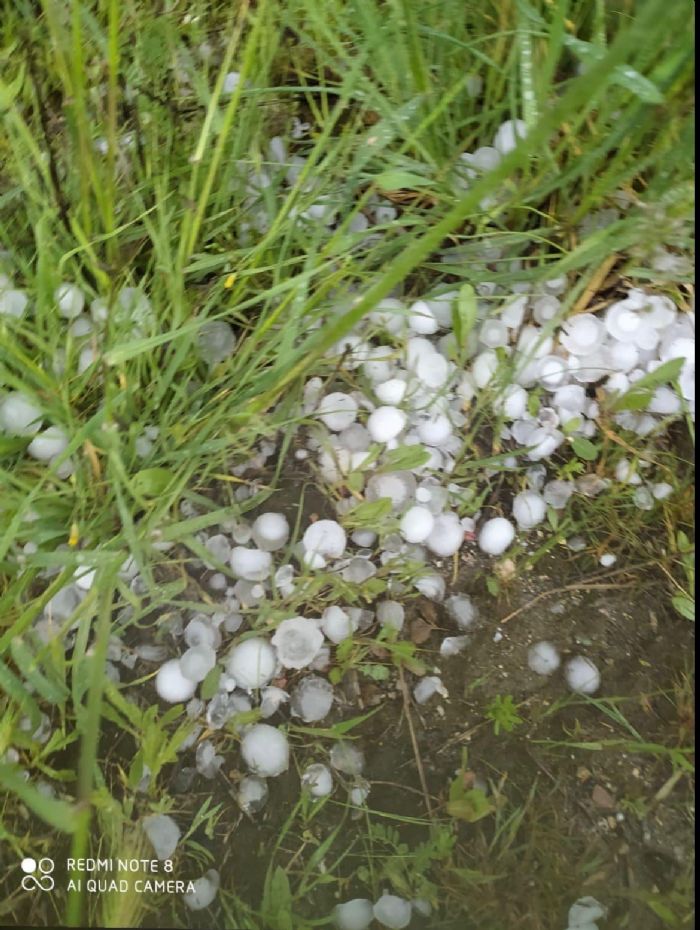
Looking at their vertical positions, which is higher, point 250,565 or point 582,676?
point 250,565

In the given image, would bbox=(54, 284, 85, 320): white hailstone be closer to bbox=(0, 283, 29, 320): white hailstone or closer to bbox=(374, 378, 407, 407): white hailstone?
bbox=(0, 283, 29, 320): white hailstone

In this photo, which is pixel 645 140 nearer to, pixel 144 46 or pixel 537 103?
pixel 537 103

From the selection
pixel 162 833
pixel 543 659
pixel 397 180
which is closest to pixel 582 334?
pixel 397 180

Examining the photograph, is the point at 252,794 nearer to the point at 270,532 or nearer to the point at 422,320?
the point at 270,532

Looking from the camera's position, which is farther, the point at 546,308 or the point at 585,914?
the point at 546,308

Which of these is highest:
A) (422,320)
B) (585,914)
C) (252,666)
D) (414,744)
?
(422,320)

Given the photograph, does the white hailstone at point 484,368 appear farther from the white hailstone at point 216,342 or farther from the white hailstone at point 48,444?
the white hailstone at point 48,444
